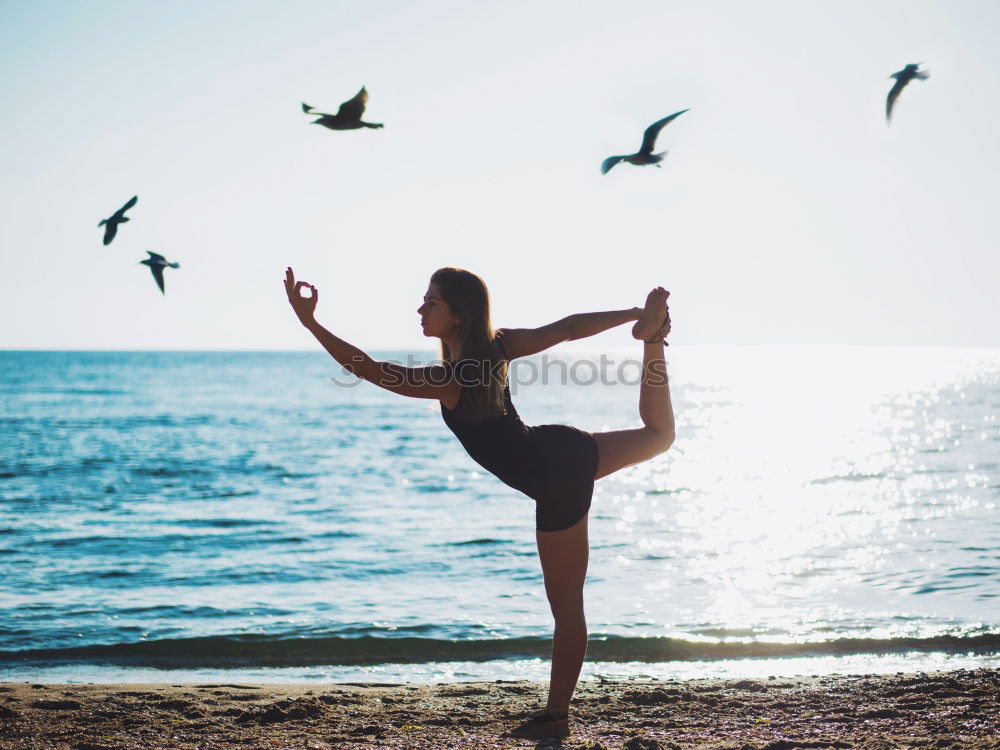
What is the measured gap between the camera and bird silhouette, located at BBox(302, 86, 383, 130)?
223 inches

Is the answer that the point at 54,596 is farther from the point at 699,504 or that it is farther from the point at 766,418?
the point at 766,418

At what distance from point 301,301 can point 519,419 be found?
44.0 inches

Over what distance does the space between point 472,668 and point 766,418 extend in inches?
1856

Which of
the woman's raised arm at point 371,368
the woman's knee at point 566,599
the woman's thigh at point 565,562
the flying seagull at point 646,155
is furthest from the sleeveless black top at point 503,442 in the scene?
the flying seagull at point 646,155

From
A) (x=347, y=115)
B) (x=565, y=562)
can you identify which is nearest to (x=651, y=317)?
(x=565, y=562)

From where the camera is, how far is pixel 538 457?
166 inches

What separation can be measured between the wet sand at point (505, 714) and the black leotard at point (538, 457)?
1.17 meters

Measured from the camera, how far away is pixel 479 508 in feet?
56.2

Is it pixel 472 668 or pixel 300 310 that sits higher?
pixel 300 310

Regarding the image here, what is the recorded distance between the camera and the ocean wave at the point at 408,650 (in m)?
7.86

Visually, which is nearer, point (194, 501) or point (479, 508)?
point (479, 508)

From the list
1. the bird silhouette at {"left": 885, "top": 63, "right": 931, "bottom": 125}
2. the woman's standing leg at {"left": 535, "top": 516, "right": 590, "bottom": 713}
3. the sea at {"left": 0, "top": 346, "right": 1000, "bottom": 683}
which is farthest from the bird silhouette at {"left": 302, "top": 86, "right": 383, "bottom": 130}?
the bird silhouette at {"left": 885, "top": 63, "right": 931, "bottom": 125}

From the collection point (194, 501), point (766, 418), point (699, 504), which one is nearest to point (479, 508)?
point (699, 504)

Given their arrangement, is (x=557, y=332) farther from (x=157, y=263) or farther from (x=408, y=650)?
(x=408, y=650)
